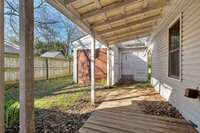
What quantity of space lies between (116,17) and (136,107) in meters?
2.44

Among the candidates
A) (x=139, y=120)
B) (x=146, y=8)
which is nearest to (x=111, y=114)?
(x=139, y=120)

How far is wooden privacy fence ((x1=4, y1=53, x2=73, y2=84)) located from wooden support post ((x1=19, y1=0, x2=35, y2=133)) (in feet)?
25.5

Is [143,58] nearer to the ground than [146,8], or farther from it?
nearer to the ground

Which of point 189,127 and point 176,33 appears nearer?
point 189,127

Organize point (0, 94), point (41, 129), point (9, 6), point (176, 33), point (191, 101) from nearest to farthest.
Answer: point (0, 94), point (41, 129), point (191, 101), point (176, 33), point (9, 6)

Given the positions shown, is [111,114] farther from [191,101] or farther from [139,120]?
[191,101]

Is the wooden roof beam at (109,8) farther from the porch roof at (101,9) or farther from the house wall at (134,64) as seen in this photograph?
the house wall at (134,64)

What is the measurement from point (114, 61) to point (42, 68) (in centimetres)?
518

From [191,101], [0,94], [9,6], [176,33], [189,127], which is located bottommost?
[189,127]

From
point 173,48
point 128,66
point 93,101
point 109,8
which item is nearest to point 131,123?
point 93,101

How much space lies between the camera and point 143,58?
1414cm

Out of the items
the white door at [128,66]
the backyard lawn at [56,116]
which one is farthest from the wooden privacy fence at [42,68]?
the white door at [128,66]

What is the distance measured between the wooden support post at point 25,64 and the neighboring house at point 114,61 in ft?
24.4

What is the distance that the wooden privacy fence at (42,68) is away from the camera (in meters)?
9.80
